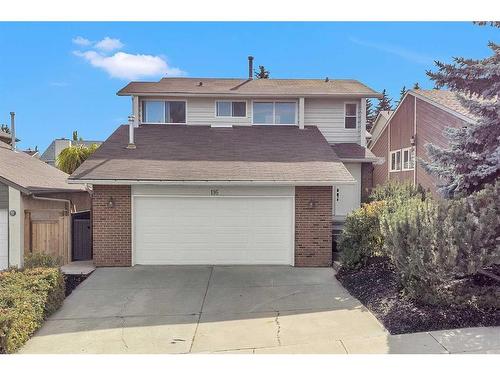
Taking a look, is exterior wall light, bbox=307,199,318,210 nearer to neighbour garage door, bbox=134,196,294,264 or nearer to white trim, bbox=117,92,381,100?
neighbour garage door, bbox=134,196,294,264

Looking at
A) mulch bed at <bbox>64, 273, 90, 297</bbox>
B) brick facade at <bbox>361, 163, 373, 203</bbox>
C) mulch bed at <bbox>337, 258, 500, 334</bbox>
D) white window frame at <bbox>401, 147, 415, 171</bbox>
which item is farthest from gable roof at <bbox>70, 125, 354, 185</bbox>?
white window frame at <bbox>401, 147, 415, 171</bbox>

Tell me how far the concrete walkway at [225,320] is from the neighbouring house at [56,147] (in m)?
22.7

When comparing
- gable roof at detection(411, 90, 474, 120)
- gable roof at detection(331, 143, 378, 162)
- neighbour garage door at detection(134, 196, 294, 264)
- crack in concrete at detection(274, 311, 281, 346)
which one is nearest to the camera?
crack in concrete at detection(274, 311, 281, 346)

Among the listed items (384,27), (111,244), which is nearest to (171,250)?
(111,244)

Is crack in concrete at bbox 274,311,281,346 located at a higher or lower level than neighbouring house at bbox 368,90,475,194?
lower

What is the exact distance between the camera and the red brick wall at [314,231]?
399 inches

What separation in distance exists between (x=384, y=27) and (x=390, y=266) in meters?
5.25

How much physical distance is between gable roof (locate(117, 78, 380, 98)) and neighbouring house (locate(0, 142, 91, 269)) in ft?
15.0

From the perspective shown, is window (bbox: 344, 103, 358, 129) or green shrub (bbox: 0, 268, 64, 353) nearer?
green shrub (bbox: 0, 268, 64, 353)

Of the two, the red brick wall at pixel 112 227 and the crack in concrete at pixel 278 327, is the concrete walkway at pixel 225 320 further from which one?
the red brick wall at pixel 112 227

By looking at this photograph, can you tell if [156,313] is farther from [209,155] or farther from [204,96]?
[204,96]

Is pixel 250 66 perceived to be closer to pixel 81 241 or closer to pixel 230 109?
pixel 230 109

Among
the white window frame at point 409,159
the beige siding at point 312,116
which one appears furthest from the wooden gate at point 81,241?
the white window frame at point 409,159

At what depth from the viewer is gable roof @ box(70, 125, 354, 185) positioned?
32.6 ft
